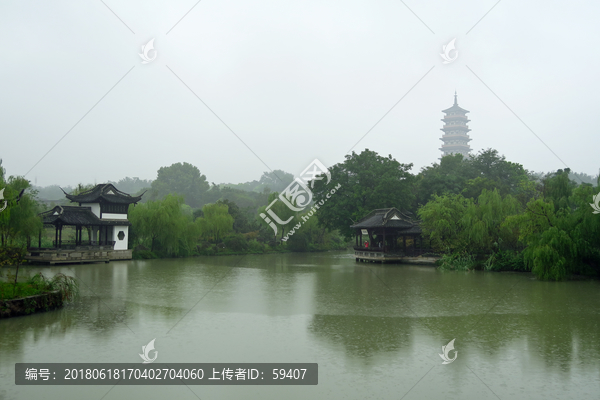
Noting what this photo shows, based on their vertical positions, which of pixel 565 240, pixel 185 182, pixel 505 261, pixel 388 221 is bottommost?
pixel 505 261

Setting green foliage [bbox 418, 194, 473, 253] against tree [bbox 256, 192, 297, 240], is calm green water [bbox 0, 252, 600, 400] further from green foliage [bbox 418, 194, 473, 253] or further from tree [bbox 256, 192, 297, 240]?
Result: tree [bbox 256, 192, 297, 240]

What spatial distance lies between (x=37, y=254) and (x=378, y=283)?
15041 mm

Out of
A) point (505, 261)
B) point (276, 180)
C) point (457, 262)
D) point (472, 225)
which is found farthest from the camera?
point (276, 180)

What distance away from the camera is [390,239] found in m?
26.8

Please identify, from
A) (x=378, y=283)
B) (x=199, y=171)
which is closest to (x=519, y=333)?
(x=378, y=283)

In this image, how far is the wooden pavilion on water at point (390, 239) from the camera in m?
24.5

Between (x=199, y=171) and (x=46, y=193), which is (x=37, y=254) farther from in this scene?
(x=46, y=193)

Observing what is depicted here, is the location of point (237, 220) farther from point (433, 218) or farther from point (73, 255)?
point (433, 218)

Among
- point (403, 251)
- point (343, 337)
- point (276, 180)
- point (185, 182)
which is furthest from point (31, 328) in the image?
point (276, 180)

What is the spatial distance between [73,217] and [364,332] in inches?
768

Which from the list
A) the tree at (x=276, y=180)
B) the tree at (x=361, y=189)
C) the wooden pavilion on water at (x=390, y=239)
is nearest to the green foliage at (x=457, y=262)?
the wooden pavilion on water at (x=390, y=239)

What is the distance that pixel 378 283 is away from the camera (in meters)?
15.3

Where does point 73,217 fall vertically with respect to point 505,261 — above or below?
above

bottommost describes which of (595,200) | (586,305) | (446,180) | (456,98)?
(586,305)
